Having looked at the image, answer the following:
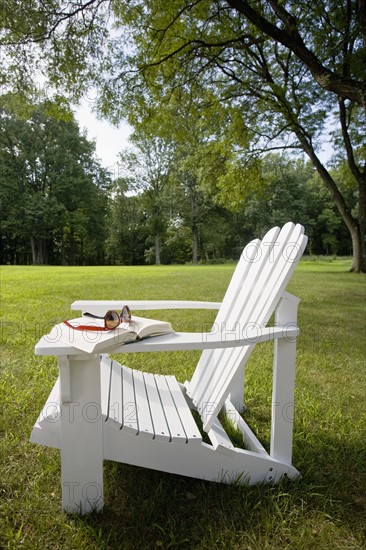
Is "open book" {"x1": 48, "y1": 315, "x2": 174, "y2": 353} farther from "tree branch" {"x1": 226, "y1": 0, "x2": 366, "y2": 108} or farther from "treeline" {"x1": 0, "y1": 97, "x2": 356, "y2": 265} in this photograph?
"treeline" {"x1": 0, "y1": 97, "x2": 356, "y2": 265}

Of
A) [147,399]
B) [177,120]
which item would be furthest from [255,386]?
[177,120]

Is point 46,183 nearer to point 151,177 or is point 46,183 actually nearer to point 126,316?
point 151,177

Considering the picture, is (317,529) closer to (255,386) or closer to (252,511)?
(252,511)

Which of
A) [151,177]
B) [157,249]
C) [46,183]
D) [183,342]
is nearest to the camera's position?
[183,342]

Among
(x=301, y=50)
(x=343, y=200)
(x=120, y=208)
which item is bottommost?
(x=343, y=200)

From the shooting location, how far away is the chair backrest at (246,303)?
72.6 inches

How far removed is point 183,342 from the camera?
60.5 inches

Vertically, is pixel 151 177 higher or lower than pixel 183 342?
higher

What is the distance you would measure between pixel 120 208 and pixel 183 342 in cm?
3887

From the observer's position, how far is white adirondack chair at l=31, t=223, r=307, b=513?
60.5 inches

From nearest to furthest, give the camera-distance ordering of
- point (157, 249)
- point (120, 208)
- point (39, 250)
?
1. point (39, 250)
2. point (157, 249)
3. point (120, 208)

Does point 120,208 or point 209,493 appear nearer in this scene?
point 209,493

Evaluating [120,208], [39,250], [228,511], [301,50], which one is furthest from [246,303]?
[120,208]

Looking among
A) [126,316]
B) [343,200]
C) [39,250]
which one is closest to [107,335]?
[126,316]
